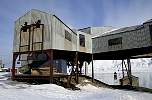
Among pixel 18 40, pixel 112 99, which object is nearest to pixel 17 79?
pixel 18 40

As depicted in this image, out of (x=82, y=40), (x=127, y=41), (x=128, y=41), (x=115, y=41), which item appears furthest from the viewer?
(x=82, y=40)

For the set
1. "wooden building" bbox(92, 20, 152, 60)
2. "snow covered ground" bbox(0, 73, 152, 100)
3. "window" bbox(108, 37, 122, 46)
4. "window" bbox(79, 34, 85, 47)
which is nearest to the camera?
"snow covered ground" bbox(0, 73, 152, 100)

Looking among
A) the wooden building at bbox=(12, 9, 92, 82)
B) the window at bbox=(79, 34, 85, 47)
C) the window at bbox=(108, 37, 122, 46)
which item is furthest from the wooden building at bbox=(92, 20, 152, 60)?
the wooden building at bbox=(12, 9, 92, 82)

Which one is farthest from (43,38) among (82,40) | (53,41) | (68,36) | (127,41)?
(127,41)

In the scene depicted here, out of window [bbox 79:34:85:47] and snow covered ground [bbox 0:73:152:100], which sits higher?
window [bbox 79:34:85:47]

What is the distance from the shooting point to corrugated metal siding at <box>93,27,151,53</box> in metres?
34.7

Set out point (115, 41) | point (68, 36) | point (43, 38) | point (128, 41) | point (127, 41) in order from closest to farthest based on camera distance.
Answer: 1. point (43, 38)
2. point (68, 36)
3. point (128, 41)
4. point (127, 41)
5. point (115, 41)

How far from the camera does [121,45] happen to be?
37875mm

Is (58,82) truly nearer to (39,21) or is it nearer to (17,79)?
(17,79)

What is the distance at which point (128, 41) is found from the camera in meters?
36.9

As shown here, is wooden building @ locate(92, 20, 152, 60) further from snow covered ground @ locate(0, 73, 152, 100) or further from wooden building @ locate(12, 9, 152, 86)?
snow covered ground @ locate(0, 73, 152, 100)

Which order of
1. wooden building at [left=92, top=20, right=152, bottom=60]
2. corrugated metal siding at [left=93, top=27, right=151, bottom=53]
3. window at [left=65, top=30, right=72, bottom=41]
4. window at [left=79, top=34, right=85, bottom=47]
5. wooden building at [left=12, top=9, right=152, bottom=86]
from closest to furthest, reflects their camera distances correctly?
wooden building at [left=12, top=9, right=152, bottom=86] → wooden building at [left=92, top=20, right=152, bottom=60] → corrugated metal siding at [left=93, top=27, right=151, bottom=53] → window at [left=65, top=30, right=72, bottom=41] → window at [left=79, top=34, right=85, bottom=47]

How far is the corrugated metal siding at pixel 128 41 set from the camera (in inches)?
1366

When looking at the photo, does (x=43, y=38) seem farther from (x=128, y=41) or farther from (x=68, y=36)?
(x=128, y=41)
